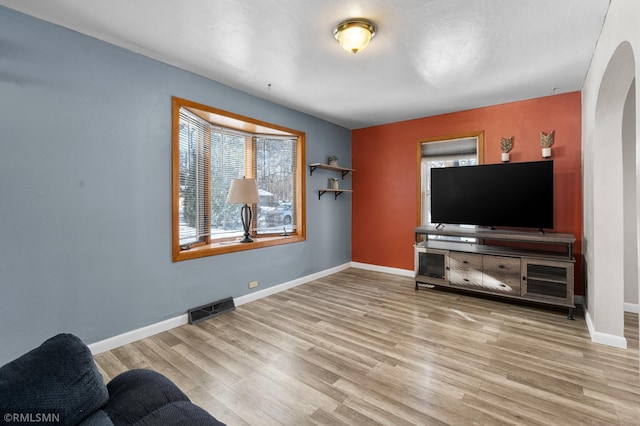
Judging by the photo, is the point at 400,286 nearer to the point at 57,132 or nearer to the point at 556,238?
the point at 556,238

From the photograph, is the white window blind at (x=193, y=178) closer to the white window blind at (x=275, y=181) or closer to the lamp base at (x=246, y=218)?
the lamp base at (x=246, y=218)

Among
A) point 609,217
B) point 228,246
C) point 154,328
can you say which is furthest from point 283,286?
point 609,217

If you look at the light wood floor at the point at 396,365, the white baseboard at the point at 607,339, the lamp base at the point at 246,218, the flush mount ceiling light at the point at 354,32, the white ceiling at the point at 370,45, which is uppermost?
the white ceiling at the point at 370,45

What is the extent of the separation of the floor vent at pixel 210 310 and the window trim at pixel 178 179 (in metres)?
0.56

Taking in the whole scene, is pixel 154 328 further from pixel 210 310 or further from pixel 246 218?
pixel 246 218

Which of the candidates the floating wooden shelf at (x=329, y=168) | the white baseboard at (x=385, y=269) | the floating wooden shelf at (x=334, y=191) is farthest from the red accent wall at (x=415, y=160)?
the floating wooden shelf at (x=334, y=191)

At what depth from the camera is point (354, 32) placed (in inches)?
88.7

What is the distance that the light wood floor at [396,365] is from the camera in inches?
71.2

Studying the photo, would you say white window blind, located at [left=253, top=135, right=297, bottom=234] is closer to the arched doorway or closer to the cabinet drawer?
the cabinet drawer

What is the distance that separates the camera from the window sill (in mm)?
3117

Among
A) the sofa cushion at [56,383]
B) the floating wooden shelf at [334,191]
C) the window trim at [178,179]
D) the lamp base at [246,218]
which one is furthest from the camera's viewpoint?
the floating wooden shelf at [334,191]

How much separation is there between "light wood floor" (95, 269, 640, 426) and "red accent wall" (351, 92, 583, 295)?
4.86 feet

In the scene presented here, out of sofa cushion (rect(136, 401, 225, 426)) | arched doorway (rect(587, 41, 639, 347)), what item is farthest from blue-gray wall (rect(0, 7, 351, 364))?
arched doorway (rect(587, 41, 639, 347))

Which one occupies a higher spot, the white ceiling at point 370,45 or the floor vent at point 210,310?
the white ceiling at point 370,45
